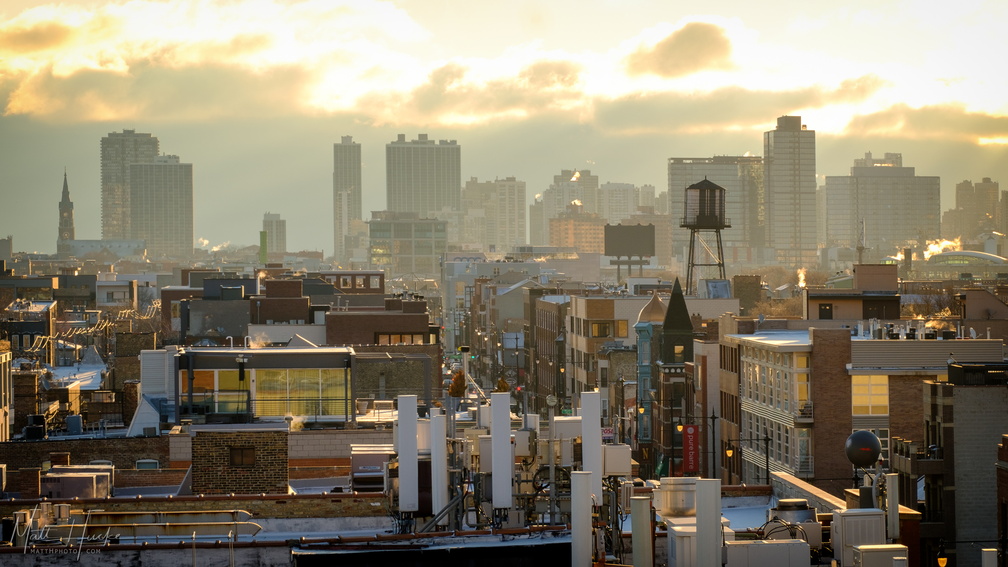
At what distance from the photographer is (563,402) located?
115125 millimetres

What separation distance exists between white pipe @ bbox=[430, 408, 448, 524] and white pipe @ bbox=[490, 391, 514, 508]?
85 centimetres

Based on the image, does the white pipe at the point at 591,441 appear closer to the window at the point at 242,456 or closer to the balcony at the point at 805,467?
the window at the point at 242,456

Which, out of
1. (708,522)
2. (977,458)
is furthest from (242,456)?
(977,458)

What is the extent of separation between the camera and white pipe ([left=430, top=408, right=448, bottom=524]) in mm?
26375

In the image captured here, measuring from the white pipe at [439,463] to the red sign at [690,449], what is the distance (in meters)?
41.9

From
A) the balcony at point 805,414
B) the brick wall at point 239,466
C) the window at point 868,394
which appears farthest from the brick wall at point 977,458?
the brick wall at point 239,466

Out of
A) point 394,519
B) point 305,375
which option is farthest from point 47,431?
point 394,519

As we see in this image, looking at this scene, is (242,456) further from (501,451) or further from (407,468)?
(501,451)

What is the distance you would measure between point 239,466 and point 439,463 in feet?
25.0

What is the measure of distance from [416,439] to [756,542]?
6.28m

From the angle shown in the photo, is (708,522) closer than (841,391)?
Yes

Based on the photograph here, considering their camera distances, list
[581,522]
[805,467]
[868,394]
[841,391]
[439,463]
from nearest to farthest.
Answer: [581,522], [439,463], [868,394], [805,467], [841,391]

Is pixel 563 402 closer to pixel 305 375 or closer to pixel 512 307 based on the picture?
pixel 512 307

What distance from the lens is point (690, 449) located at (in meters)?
67.9
